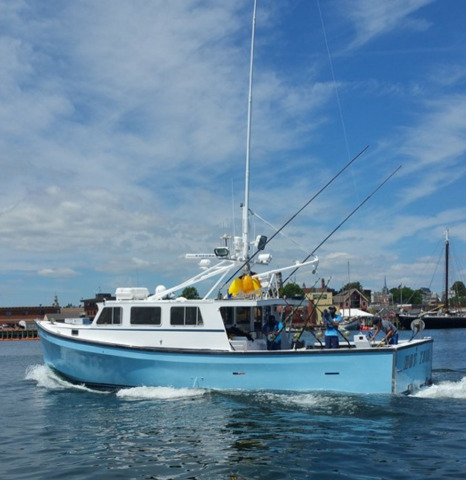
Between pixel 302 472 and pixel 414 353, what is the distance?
7.86 metres

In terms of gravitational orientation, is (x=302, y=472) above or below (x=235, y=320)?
below

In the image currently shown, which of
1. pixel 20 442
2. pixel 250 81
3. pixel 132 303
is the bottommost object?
pixel 20 442

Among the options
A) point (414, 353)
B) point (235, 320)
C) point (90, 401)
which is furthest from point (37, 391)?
point (414, 353)

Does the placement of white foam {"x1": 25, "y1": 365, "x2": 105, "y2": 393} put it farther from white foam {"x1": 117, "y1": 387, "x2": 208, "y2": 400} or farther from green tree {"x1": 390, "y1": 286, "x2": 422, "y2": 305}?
green tree {"x1": 390, "y1": 286, "x2": 422, "y2": 305}

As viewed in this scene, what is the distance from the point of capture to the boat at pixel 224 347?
1609cm

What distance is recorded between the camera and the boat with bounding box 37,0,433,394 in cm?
1609

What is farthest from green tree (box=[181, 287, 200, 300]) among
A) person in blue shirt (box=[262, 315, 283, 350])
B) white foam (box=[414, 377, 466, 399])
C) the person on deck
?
white foam (box=[414, 377, 466, 399])

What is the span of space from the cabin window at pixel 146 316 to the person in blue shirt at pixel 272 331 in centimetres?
318

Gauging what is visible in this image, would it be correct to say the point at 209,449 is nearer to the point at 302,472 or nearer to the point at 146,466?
the point at 146,466

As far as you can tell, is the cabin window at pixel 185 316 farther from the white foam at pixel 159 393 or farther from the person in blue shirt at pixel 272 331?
the person in blue shirt at pixel 272 331

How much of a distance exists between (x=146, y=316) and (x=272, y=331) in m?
3.80

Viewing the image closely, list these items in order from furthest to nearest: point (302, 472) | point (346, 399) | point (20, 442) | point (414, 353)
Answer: point (414, 353) → point (346, 399) → point (20, 442) → point (302, 472)

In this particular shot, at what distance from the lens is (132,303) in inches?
728

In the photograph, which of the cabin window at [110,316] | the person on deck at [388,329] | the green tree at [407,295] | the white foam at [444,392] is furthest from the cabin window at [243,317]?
the green tree at [407,295]
